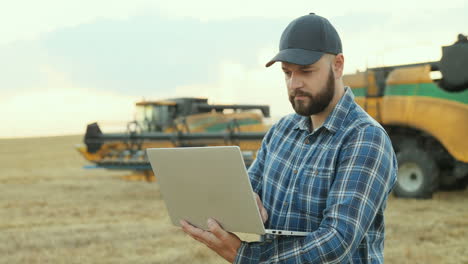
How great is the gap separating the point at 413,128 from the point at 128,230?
16.8ft

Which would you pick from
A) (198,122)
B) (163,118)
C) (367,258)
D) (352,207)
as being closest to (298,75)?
(352,207)

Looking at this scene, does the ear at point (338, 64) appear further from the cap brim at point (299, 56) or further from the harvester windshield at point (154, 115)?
the harvester windshield at point (154, 115)

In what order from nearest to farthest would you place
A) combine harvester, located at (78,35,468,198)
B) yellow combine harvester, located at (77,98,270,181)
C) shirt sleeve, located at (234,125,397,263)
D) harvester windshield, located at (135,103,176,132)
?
shirt sleeve, located at (234,125,397,263)
combine harvester, located at (78,35,468,198)
yellow combine harvester, located at (77,98,270,181)
harvester windshield, located at (135,103,176,132)

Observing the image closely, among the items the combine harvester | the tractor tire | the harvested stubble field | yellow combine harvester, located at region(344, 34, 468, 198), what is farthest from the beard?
the tractor tire

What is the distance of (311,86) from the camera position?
6.77 feet

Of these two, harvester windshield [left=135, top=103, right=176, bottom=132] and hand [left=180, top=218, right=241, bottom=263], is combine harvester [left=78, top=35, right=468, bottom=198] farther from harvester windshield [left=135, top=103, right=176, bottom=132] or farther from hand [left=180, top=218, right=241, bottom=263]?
hand [left=180, top=218, right=241, bottom=263]

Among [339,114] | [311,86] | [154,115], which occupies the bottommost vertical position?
[154,115]

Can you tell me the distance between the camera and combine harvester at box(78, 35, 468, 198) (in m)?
9.02

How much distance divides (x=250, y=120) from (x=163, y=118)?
77.7 inches

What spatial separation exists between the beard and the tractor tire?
7.78 meters

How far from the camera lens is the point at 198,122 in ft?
41.3

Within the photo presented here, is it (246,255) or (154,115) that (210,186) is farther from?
(154,115)

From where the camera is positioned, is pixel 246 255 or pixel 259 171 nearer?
pixel 246 255

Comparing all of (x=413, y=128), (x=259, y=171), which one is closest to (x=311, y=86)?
(x=259, y=171)
